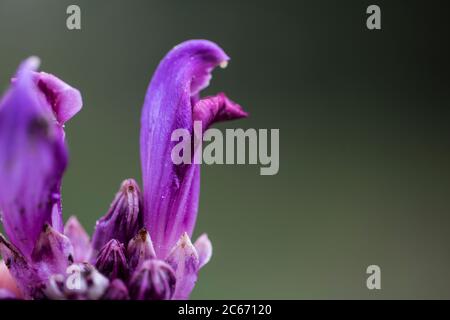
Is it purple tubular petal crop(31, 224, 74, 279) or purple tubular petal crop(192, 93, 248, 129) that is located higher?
purple tubular petal crop(192, 93, 248, 129)

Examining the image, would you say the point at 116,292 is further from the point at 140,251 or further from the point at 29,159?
the point at 29,159

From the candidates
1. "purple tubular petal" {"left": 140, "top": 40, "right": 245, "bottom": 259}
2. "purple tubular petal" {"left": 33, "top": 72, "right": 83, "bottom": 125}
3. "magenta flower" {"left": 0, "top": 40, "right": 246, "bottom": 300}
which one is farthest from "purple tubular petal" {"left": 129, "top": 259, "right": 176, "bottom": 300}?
"purple tubular petal" {"left": 33, "top": 72, "right": 83, "bottom": 125}

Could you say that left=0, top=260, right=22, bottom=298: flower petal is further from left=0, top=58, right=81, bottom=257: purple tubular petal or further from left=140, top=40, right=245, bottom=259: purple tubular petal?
left=140, top=40, right=245, bottom=259: purple tubular petal

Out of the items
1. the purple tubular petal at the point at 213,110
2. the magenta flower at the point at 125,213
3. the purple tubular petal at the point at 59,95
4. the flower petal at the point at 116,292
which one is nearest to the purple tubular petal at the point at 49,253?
the magenta flower at the point at 125,213

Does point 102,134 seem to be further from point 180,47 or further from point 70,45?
point 180,47

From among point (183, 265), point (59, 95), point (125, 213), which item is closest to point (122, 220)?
point (125, 213)

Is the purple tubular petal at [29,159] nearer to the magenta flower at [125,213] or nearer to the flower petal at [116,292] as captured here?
the magenta flower at [125,213]
